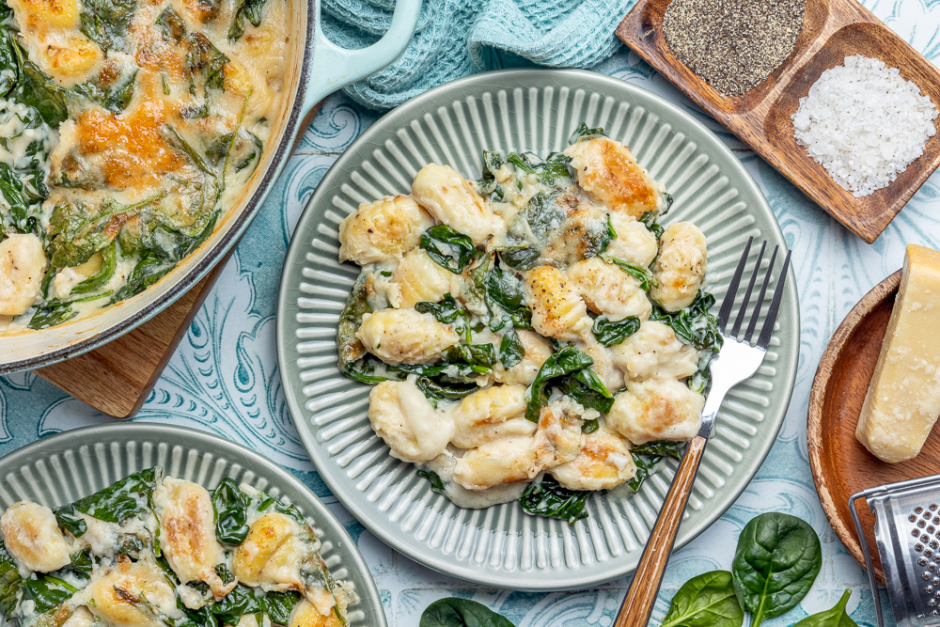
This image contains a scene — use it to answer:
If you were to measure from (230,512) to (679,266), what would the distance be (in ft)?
4.76

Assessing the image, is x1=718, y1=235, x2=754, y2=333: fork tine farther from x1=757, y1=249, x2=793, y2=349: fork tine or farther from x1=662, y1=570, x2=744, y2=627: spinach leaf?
x1=662, y1=570, x2=744, y2=627: spinach leaf

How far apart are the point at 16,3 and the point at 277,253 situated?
0.92 metres

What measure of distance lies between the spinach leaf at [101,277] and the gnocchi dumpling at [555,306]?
1.08m

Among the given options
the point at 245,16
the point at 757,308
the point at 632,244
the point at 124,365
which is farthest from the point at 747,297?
the point at 124,365

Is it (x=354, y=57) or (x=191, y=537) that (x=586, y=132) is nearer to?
(x=354, y=57)

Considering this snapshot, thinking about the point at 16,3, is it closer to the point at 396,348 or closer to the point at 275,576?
the point at 396,348

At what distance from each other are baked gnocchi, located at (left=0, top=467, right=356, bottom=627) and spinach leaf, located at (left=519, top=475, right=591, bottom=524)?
1.99ft

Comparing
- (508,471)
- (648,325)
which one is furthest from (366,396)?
(648,325)

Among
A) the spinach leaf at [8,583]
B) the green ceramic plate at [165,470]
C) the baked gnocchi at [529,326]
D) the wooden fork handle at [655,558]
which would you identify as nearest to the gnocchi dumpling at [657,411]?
the baked gnocchi at [529,326]

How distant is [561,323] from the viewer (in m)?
2.07

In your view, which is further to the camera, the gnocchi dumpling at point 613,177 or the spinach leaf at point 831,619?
the spinach leaf at point 831,619

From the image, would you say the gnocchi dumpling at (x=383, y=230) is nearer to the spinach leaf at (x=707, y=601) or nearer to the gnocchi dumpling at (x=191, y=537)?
the gnocchi dumpling at (x=191, y=537)

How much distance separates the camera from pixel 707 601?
2332 mm

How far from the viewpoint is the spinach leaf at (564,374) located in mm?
2104
